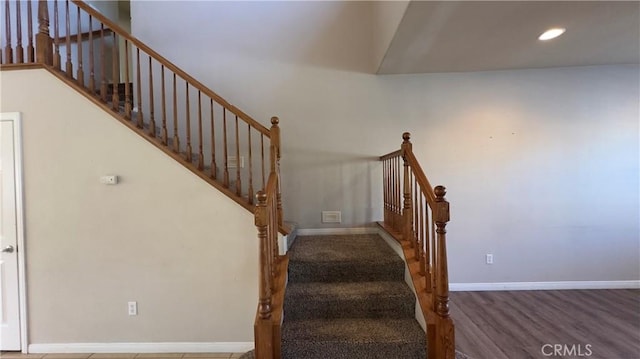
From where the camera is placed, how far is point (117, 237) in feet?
8.56

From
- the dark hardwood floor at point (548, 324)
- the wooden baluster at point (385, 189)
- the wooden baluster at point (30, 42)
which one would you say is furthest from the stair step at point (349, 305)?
the wooden baluster at point (30, 42)

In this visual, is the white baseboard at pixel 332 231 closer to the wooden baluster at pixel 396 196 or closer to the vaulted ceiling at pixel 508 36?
the wooden baluster at pixel 396 196

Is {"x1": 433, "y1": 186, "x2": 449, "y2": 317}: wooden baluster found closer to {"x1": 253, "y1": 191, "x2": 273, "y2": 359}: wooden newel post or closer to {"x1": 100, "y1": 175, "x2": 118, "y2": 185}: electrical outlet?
{"x1": 253, "y1": 191, "x2": 273, "y2": 359}: wooden newel post

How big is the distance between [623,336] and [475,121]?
240 cm

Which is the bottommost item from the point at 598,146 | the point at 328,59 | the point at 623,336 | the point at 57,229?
the point at 623,336

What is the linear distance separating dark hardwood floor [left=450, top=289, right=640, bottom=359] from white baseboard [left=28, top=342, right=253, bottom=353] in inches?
77.5

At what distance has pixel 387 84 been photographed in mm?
3580

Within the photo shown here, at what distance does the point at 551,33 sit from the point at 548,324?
2624mm

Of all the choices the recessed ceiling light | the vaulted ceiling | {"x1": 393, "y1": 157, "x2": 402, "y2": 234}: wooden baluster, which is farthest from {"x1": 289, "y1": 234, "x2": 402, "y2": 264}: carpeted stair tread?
the recessed ceiling light

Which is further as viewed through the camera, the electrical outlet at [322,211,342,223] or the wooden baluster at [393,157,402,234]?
the electrical outlet at [322,211,342,223]

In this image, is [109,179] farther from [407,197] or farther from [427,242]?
[427,242]

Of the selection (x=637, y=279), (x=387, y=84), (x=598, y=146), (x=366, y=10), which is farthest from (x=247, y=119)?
(x=637, y=279)

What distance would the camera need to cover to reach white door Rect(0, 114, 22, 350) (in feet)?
8.44

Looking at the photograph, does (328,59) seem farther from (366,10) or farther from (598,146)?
(598,146)
